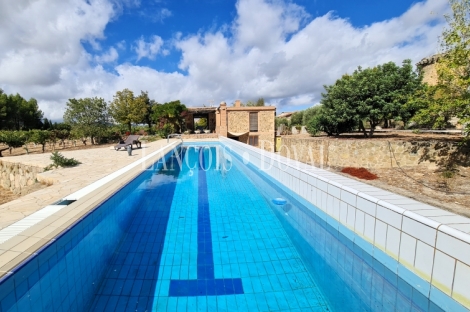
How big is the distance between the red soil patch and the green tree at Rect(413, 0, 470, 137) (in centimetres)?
280

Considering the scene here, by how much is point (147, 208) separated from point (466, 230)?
4.79m

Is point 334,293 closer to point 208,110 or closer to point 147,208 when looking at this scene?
point 147,208

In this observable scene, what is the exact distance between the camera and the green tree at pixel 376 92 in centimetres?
1173

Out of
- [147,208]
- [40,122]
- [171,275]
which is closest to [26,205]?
[147,208]

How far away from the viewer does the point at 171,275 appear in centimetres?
271

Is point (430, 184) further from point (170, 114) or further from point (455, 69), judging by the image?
point (170, 114)

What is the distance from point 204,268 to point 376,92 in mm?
12907

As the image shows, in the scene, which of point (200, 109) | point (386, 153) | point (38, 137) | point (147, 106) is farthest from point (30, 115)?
point (386, 153)

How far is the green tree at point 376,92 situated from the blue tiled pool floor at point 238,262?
10.2 metres

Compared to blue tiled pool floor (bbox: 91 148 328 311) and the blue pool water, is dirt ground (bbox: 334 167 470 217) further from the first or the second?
blue tiled pool floor (bbox: 91 148 328 311)

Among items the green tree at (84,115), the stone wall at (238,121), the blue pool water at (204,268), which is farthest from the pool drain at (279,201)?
the stone wall at (238,121)

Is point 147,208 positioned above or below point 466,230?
below

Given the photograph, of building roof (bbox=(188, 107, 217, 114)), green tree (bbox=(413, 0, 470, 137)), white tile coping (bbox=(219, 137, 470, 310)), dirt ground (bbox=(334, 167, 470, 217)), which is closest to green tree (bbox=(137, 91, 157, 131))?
building roof (bbox=(188, 107, 217, 114))

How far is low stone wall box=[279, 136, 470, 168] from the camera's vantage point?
9.05m
